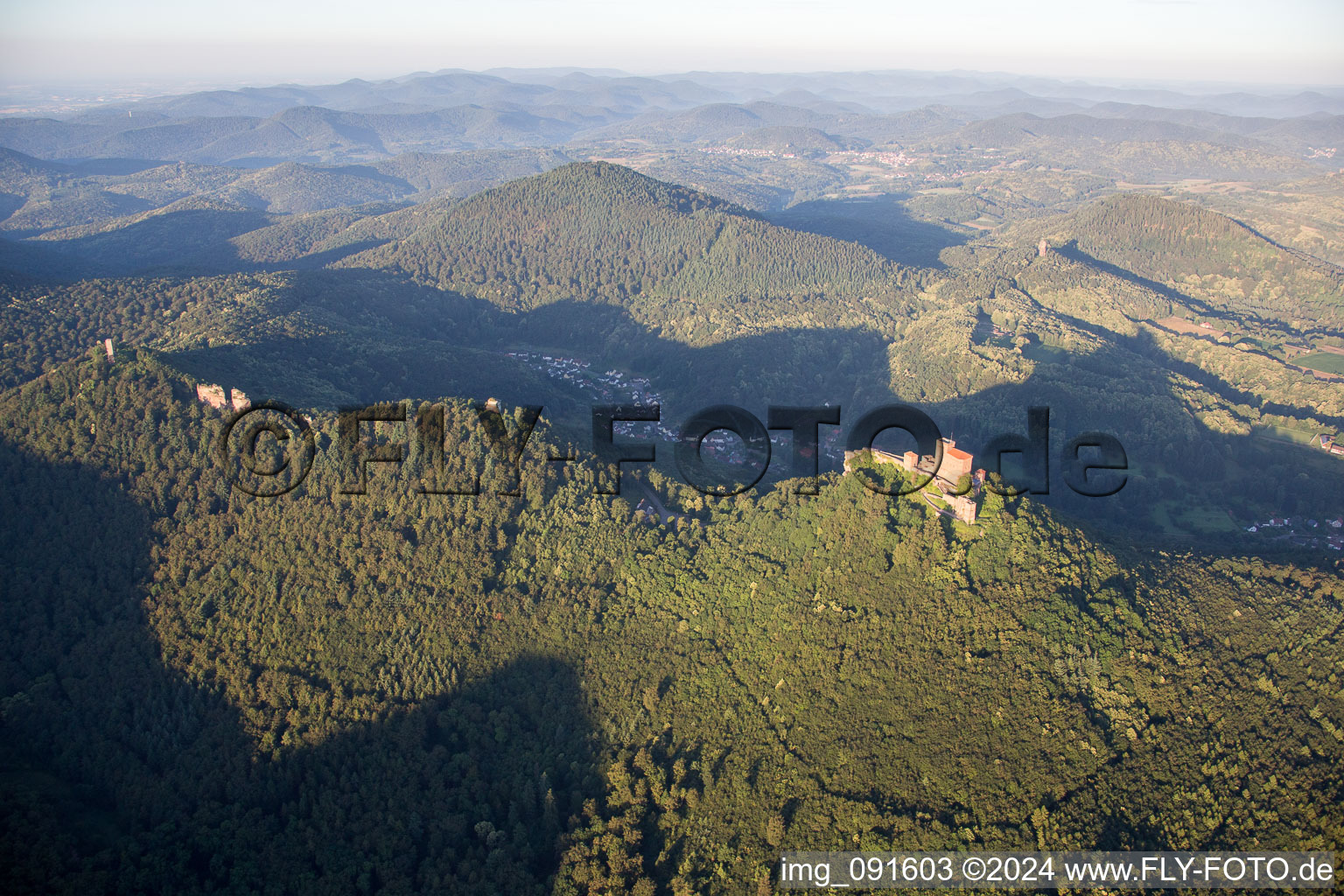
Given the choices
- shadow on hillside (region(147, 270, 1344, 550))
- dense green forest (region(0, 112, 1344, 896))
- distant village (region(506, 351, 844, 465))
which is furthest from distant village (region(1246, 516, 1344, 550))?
distant village (region(506, 351, 844, 465))

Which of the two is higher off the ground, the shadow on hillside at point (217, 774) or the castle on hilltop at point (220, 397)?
the castle on hilltop at point (220, 397)

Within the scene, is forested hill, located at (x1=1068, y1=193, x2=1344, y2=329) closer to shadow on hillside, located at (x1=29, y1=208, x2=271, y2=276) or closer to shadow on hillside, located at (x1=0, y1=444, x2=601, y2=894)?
shadow on hillside, located at (x1=0, y1=444, x2=601, y2=894)

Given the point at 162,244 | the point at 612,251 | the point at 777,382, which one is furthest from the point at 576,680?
the point at 162,244

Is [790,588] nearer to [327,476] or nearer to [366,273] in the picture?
[327,476]

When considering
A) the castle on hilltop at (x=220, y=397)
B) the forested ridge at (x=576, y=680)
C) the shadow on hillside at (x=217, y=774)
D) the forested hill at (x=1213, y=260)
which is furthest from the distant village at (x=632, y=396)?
the forested hill at (x=1213, y=260)

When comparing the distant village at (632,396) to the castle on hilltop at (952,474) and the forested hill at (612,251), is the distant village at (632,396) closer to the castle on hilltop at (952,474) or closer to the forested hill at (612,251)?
the forested hill at (612,251)

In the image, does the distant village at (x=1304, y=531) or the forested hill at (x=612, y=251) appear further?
the forested hill at (x=612, y=251)

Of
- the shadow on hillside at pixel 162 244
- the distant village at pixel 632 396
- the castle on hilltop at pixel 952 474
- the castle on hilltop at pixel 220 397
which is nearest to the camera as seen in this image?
the castle on hilltop at pixel 952 474
